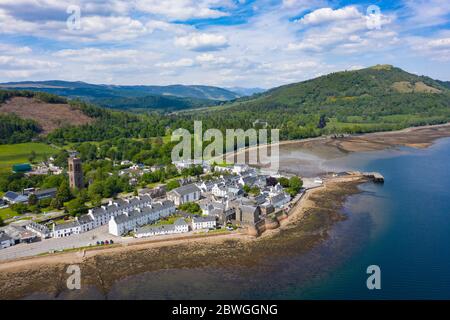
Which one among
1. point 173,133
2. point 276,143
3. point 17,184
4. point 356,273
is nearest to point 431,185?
point 356,273

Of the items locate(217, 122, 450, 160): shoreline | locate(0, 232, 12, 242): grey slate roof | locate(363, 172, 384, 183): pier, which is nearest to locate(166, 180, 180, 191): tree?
locate(0, 232, 12, 242): grey slate roof

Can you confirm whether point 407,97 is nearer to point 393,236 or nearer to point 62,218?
point 393,236

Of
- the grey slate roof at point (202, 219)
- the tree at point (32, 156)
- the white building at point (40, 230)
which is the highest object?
the tree at point (32, 156)

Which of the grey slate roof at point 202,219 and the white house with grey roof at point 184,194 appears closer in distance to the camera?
the grey slate roof at point 202,219

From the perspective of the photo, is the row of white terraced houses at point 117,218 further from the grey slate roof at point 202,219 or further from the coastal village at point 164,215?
the grey slate roof at point 202,219

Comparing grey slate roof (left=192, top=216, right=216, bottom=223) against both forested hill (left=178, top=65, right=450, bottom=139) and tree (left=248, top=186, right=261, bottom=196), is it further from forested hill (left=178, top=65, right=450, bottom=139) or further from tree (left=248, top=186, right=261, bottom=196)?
forested hill (left=178, top=65, right=450, bottom=139)

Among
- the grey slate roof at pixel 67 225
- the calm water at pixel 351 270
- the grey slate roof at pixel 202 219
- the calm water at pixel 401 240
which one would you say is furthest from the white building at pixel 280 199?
the grey slate roof at pixel 67 225

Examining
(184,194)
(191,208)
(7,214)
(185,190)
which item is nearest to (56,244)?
(7,214)
